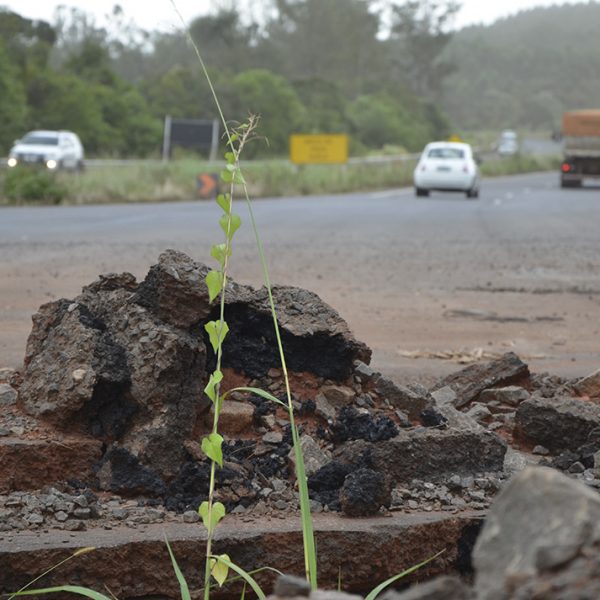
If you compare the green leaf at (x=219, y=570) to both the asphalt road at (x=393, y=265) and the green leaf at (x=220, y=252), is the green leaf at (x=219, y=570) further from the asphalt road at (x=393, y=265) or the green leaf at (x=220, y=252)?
the asphalt road at (x=393, y=265)

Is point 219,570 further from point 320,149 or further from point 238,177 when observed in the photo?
point 320,149

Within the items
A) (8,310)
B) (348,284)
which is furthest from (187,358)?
(348,284)

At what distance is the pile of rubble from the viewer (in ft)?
14.3

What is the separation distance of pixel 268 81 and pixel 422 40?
41541 mm

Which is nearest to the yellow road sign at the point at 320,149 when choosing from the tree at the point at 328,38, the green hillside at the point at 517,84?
the tree at the point at 328,38

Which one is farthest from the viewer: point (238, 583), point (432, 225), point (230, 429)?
point (432, 225)

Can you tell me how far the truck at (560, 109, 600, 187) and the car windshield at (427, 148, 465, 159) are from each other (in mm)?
8330

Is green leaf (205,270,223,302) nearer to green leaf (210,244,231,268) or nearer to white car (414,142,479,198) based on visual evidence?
green leaf (210,244,231,268)

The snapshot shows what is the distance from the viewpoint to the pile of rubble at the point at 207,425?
14.3 ft

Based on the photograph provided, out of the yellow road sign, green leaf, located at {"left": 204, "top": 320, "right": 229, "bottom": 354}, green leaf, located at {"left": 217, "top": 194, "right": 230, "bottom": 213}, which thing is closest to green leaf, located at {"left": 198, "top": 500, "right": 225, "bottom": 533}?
green leaf, located at {"left": 204, "top": 320, "right": 229, "bottom": 354}

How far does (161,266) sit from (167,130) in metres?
45.3

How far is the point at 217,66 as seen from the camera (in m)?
83.6

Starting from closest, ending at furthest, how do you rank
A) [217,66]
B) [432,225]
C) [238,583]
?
[238,583]
[432,225]
[217,66]

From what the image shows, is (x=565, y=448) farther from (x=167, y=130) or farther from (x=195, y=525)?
(x=167, y=130)
